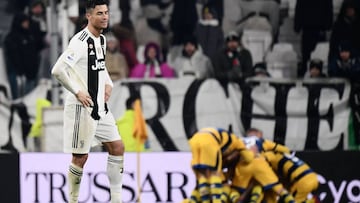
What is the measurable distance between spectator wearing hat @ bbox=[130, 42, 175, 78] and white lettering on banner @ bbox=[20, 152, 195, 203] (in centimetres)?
141

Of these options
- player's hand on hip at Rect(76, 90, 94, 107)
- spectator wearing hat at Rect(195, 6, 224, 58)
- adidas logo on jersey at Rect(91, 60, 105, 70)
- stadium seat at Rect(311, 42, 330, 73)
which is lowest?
stadium seat at Rect(311, 42, 330, 73)

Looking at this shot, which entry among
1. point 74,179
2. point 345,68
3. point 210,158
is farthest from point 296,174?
point 74,179

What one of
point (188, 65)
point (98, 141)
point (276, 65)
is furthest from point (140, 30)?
point (98, 141)

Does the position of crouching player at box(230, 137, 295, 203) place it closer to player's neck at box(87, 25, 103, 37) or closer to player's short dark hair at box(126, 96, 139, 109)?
player's short dark hair at box(126, 96, 139, 109)

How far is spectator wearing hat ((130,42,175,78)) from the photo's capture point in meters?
15.6

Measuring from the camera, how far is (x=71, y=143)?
9969 millimetres

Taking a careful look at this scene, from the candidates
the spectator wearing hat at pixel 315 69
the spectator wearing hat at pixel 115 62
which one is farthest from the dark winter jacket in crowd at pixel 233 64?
the spectator wearing hat at pixel 115 62

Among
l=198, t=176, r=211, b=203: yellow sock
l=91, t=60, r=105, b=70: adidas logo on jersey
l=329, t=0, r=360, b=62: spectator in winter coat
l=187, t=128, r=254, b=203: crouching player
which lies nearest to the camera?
l=91, t=60, r=105, b=70: adidas logo on jersey

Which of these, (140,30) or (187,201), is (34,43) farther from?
(187,201)

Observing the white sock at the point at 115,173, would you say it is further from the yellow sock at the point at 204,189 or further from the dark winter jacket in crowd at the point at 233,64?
the dark winter jacket in crowd at the point at 233,64

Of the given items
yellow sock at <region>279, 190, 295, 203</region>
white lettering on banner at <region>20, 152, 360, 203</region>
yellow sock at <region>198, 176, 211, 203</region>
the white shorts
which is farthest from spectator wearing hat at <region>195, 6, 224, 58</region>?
the white shorts

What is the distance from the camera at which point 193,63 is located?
51.2 ft

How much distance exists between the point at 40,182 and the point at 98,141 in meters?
4.54

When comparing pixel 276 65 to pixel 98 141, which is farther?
pixel 276 65
